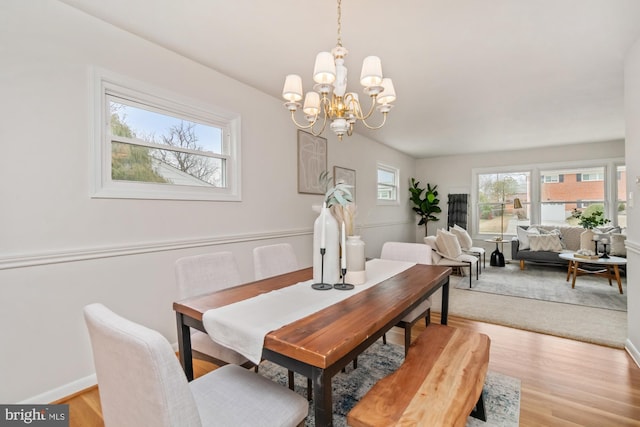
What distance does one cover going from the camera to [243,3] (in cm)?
192

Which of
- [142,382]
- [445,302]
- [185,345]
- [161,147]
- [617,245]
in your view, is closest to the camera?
[142,382]

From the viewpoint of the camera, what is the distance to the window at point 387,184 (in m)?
6.07

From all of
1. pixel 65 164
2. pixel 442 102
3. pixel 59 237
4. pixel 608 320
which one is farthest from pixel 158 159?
pixel 608 320

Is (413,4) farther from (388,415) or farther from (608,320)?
(608,320)

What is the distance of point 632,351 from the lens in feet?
7.86

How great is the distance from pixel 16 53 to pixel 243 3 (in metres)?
1.34

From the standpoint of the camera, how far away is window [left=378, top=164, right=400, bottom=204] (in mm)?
6074

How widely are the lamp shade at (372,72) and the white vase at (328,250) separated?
2.47 feet

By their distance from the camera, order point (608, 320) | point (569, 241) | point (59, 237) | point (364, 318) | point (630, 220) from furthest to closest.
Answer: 1. point (569, 241)
2. point (608, 320)
3. point (630, 220)
4. point (59, 237)
5. point (364, 318)

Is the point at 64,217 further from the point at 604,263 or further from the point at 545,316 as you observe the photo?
the point at 604,263

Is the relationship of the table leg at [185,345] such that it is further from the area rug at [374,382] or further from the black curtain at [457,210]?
the black curtain at [457,210]

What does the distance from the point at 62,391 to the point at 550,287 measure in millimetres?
5603

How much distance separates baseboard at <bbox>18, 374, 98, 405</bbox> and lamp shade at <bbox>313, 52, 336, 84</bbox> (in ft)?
7.23

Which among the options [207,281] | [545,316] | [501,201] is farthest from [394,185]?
[207,281]
